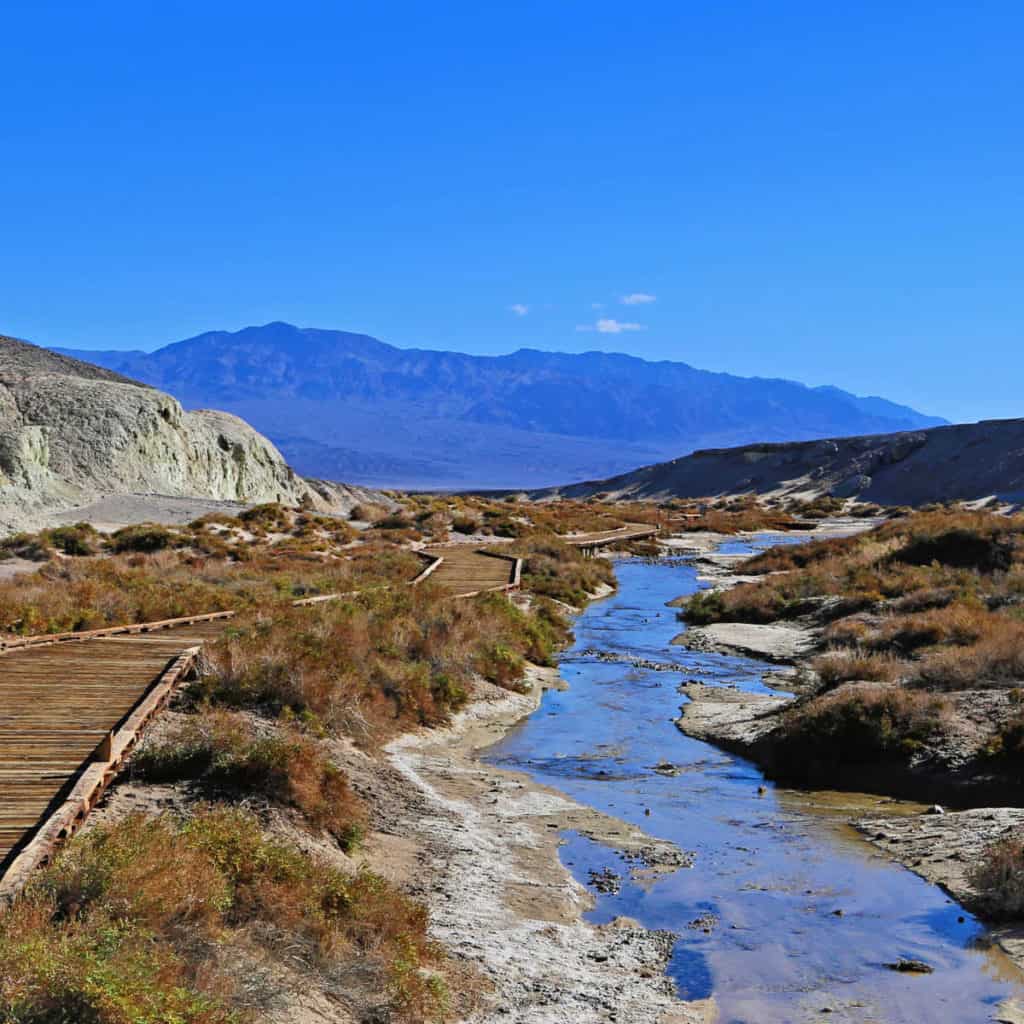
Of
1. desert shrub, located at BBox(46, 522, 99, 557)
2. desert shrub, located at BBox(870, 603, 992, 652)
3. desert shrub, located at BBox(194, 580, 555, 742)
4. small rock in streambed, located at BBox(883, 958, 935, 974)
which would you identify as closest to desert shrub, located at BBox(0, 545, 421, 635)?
desert shrub, located at BBox(46, 522, 99, 557)

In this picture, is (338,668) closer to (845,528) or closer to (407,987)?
(407,987)

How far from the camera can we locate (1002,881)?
11062 millimetres

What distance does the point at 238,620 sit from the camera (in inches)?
803

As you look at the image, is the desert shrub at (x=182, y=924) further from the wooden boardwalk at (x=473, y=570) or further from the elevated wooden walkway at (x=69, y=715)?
the wooden boardwalk at (x=473, y=570)

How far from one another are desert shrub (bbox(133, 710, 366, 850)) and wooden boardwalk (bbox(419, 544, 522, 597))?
610 inches

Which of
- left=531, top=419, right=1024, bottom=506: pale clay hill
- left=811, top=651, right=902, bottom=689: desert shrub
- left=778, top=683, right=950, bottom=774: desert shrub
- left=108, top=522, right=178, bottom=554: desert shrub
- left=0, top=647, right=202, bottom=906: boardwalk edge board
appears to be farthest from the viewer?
left=531, top=419, right=1024, bottom=506: pale clay hill

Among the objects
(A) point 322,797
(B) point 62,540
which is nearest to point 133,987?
(A) point 322,797

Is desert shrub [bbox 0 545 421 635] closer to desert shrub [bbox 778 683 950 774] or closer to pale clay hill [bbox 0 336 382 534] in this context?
pale clay hill [bbox 0 336 382 534]

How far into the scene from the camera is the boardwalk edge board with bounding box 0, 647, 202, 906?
820cm

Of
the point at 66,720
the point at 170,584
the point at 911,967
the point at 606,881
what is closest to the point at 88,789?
the point at 66,720

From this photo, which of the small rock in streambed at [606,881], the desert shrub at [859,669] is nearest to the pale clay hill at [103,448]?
the desert shrub at [859,669]

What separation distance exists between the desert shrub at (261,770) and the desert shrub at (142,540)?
87.8ft

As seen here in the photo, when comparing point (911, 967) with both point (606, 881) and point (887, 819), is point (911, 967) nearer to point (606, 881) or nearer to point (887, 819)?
point (606, 881)

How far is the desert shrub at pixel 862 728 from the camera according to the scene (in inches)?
642
